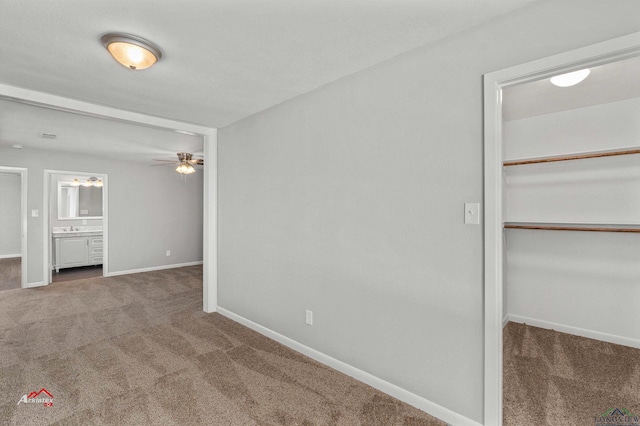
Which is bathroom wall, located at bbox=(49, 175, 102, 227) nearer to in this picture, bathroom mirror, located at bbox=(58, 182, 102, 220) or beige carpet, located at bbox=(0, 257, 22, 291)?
bathroom mirror, located at bbox=(58, 182, 102, 220)

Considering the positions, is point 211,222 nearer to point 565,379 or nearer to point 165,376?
point 165,376

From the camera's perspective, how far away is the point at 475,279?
1835mm

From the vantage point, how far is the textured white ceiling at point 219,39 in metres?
1.66

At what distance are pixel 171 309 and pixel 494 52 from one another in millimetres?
4430

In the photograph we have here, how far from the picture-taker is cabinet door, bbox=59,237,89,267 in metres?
6.63

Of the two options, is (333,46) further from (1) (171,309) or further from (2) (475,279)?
(1) (171,309)

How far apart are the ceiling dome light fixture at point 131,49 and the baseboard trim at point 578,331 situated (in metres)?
4.37

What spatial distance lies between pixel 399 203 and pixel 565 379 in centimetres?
193

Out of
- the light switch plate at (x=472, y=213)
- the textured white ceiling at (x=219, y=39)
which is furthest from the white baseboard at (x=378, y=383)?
the textured white ceiling at (x=219, y=39)

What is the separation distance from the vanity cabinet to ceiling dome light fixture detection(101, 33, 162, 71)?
6.37 metres

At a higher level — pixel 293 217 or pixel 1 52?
pixel 1 52

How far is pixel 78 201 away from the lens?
754cm

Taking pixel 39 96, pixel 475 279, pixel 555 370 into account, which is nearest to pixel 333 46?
pixel 475 279

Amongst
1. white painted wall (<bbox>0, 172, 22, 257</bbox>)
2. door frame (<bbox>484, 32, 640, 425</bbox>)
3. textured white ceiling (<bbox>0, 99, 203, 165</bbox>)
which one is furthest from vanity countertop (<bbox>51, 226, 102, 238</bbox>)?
door frame (<bbox>484, 32, 640, 425</bbox>)
